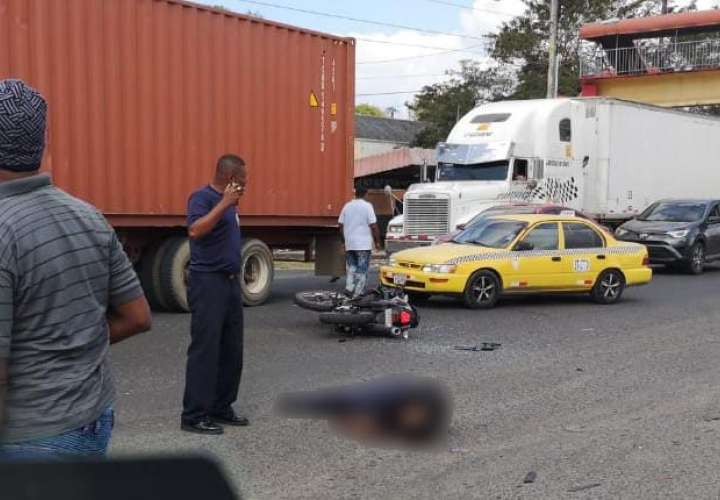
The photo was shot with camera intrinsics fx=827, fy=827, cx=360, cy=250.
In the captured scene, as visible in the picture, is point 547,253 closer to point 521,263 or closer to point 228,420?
point 521,263

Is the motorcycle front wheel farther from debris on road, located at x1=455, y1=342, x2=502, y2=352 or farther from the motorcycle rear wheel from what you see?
debris on road, located at x1=455, y1=342, x2=502, y2=352

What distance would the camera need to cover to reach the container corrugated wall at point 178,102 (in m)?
9.77

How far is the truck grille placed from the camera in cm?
1834

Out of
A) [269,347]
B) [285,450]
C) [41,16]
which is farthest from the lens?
[41,16]

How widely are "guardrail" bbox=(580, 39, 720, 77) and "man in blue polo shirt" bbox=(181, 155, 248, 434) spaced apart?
92.1ft

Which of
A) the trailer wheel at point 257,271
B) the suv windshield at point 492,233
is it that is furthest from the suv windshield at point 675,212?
the trailer wheel at point 257,271

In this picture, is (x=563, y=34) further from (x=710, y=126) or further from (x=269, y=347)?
(x=269, y=347)

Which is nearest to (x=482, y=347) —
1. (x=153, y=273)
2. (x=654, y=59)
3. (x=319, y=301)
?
(x=319, y=301)

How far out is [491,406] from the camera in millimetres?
6332

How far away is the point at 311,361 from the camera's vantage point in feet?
26.2

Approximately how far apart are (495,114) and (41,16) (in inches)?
484

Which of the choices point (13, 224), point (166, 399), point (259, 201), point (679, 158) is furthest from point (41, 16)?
point (679, 158)

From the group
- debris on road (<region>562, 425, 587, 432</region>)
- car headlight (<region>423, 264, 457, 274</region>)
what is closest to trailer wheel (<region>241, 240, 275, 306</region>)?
car headlight (<region>423, 264, 457, 274</region>)

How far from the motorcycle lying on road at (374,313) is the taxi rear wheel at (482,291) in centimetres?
244
